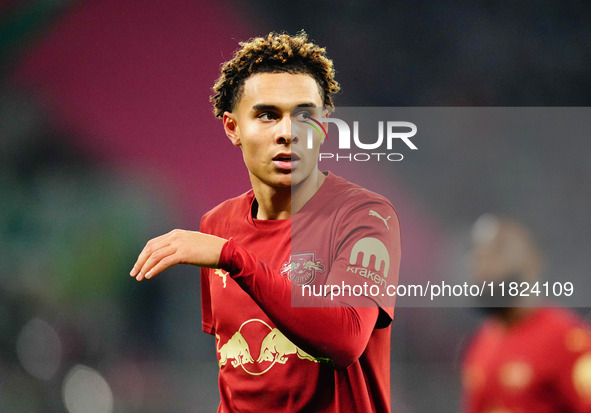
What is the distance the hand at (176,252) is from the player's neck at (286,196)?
1.71 ft

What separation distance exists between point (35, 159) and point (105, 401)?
5.35 ft

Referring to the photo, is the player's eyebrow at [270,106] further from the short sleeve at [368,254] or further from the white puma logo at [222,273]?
the white puma logo at [222,273]

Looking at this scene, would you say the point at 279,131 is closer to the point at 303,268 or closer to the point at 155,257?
the point at 303,268

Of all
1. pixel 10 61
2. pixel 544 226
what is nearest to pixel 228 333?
pixel 544 226

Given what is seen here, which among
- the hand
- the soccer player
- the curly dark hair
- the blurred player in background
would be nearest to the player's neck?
the soccer player

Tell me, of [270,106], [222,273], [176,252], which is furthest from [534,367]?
[176,252]

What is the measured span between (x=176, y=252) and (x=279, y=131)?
635 mm

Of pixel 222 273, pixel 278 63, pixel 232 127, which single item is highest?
pixel 278 63

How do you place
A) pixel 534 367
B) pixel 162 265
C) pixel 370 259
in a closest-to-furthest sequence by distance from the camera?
1. pixel 162 265
2. pixel 370 259
3. pixel 534 367

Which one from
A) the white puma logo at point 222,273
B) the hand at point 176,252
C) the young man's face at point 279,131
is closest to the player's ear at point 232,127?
the young man's face at point 279,131

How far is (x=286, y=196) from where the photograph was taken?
183cm

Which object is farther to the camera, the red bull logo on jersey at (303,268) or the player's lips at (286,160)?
the player's lips at (286,160)

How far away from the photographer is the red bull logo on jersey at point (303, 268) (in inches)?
65.4

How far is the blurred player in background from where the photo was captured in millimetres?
2156
